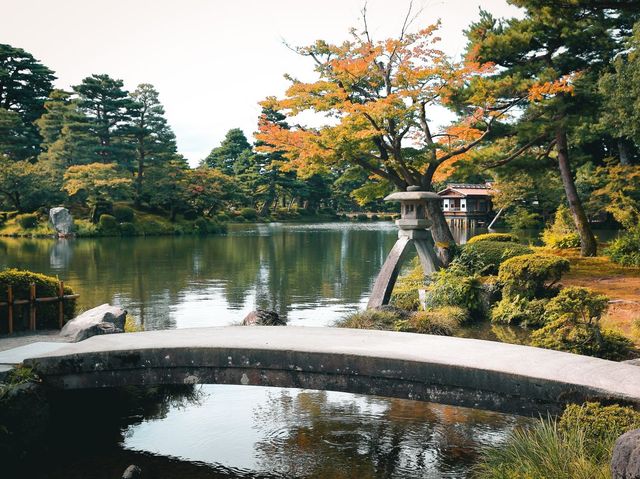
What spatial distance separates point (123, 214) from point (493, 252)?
3611 centimetres

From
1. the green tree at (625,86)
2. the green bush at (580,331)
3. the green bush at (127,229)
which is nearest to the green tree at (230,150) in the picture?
the green bush at (127,229)

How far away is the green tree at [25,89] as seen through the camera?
173 ft

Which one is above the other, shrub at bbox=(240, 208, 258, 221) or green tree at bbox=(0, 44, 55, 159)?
green tree at bbox=(0, 44, 55, 159)

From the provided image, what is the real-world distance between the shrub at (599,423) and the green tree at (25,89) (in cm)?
5505

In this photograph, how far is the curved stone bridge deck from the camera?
550 cm

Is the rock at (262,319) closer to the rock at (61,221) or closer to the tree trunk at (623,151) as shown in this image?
the tree trunk at (623,151)

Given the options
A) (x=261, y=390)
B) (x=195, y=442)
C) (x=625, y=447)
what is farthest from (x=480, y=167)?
(x=625, y=447)

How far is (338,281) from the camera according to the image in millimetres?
20547

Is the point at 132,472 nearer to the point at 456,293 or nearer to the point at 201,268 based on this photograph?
the point at 456,293

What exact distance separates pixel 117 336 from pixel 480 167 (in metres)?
16.5

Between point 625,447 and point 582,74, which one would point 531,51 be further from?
point 625,447

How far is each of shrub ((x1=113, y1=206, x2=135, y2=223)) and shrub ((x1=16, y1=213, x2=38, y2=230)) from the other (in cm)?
569

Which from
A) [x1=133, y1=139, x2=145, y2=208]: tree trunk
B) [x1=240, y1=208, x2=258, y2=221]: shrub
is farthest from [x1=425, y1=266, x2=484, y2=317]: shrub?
[x1=240, y1=208, x2=258, y2=221]: shrub

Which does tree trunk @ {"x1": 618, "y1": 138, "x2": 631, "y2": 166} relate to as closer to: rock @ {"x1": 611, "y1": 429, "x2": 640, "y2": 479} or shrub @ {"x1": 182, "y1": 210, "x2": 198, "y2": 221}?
shrub @ {"x1": 182, "y1": 210, "x2": 198, "y2": 221}
